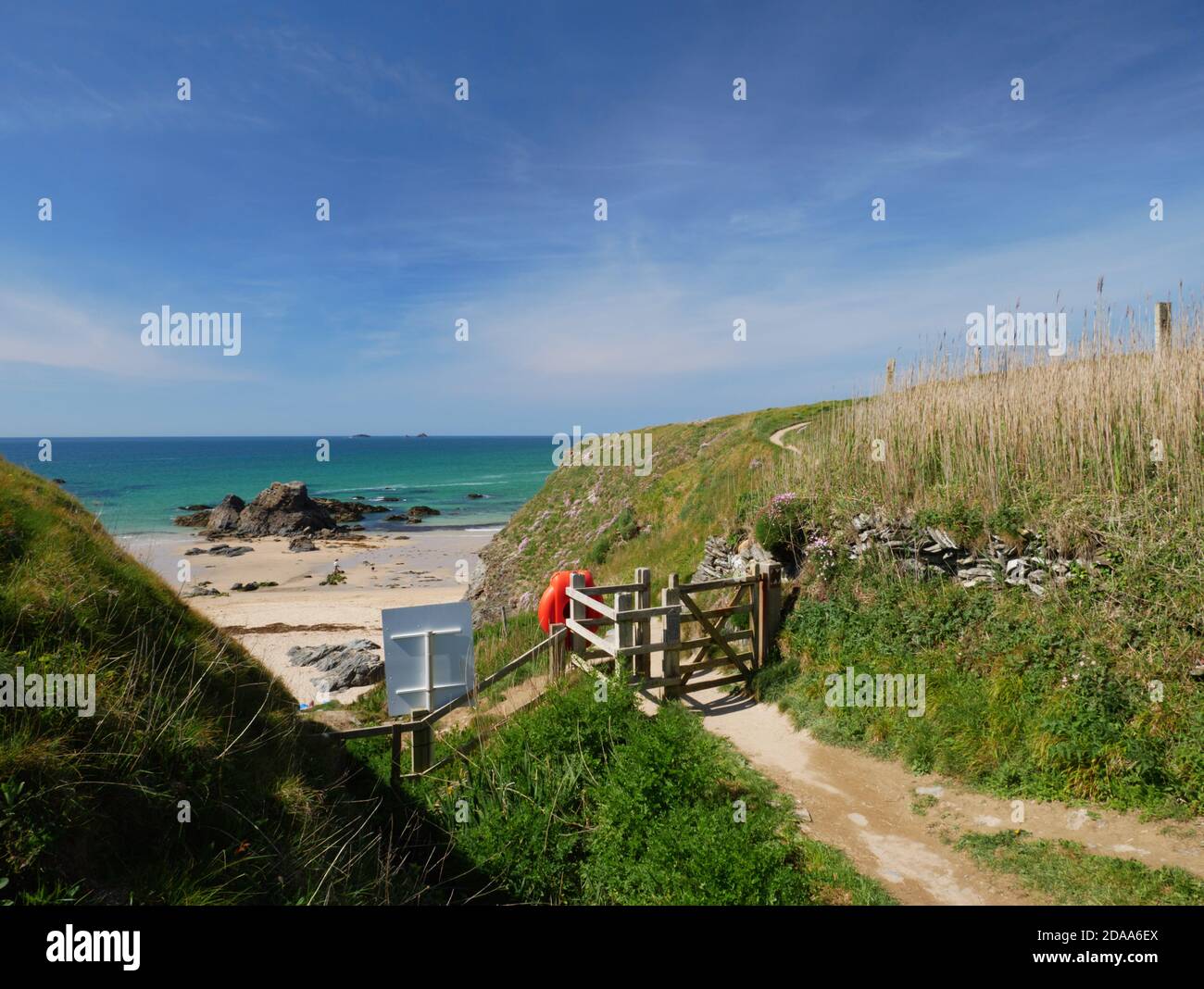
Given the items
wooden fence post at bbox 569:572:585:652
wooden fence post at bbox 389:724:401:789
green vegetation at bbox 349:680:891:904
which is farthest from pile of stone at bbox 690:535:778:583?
wooden fence post at bbox 389:724:401:789

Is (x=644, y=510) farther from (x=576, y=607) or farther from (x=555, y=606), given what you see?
(x=576, y=607)

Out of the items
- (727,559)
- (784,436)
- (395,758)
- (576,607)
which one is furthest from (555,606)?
(784,436)

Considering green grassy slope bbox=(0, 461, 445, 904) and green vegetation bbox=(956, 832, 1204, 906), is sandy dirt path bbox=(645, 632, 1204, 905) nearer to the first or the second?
green vegetation bbox=(956, 832, 1204, 906)

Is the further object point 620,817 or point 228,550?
point 228,550

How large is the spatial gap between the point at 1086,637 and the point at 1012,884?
11.7 ft

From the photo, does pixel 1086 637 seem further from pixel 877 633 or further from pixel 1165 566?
pixel 877 633

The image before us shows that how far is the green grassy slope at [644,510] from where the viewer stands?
63.0ft

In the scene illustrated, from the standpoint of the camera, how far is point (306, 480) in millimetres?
115500

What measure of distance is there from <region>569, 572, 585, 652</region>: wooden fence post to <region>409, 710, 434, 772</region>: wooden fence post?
309 centimetres

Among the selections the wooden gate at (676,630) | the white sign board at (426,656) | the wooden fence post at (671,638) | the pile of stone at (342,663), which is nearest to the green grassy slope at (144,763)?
the white sign board at (426,656)

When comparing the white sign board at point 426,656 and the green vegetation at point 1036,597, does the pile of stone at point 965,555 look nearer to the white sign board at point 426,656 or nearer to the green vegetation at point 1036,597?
the green vegetation at point 1036,597

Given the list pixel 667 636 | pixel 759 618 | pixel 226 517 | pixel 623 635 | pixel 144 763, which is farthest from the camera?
pixel 226 517

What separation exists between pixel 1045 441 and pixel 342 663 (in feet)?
60.0
